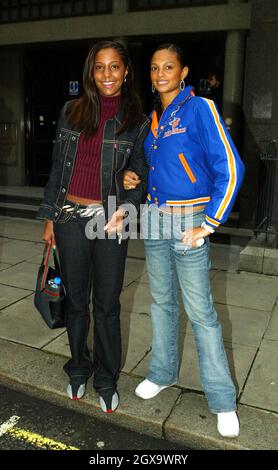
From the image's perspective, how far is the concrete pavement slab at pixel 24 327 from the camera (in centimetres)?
378

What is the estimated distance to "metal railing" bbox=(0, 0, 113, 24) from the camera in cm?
896

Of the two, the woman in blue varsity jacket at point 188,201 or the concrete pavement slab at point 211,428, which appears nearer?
the woman in blue varsity jacket at point 188,201

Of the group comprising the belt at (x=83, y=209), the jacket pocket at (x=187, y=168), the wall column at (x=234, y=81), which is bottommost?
the belt at (x=83, y=209)

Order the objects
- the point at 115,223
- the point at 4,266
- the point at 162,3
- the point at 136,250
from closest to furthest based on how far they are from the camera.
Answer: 1. the point at 115,223
2. the point at 4,266
3. the point at 136,250
4. the point at 162,3

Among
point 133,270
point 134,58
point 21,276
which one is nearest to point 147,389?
point 133,270

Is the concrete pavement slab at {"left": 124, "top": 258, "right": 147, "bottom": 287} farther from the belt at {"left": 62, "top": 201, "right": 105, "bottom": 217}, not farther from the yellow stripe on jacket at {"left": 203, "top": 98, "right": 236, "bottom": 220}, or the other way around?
the yellow stripe on jacket at {"left": 203, "top": 98, "right": 236, "bottom": 220}

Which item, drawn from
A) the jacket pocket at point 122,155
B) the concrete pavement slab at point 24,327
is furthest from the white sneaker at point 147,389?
the jacket pocket at point 122,155

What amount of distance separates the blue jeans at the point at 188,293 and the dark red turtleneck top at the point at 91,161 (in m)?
0.34

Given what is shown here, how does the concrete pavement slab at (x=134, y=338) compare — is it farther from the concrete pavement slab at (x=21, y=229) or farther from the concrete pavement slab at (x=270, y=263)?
the concrete pavement slab at (x=21, y=229)

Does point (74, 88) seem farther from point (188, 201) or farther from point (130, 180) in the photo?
point (188, 201)

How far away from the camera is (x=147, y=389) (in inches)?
117

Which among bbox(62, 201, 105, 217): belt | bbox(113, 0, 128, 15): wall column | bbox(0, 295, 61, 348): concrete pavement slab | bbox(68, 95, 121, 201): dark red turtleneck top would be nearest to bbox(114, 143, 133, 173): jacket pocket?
bbox(68, 95, 121, 201): dark red turtleneck top

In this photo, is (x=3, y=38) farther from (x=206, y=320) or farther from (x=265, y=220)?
(x=206, y=320)

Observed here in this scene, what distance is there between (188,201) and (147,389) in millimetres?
1353
